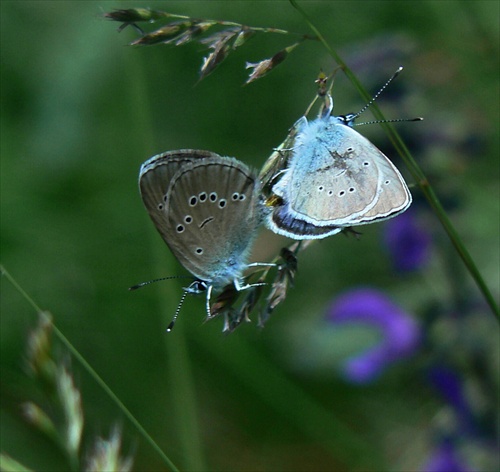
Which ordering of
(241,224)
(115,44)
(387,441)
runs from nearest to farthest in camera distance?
(241,224) < (387,441) < (115,44)

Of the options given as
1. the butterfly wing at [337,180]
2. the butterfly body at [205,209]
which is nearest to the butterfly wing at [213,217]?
the butterfly body at [205,209]

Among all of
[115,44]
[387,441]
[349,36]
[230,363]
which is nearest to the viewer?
[387,441]

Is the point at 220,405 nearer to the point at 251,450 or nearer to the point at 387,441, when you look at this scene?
the point at 251,450

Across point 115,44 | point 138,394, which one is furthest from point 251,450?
point 115,44

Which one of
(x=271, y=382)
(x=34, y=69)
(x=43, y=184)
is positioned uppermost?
(x=34, y=69)

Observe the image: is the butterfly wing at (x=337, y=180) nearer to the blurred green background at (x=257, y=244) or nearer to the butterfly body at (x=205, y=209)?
the butterfly body at (x=205, y=209)
